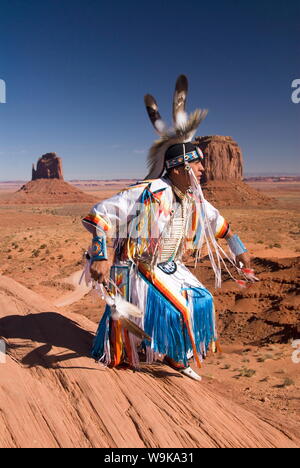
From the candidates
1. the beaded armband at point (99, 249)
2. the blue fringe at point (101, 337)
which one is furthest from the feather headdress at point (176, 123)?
the blue fringe at point (101, 337)

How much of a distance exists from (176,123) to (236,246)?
4.68 ft

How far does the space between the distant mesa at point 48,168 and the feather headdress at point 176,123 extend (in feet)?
359

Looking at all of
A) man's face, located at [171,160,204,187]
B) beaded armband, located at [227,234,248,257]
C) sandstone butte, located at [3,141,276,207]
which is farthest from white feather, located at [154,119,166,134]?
sandstone butte, located at [3,141,276,207]

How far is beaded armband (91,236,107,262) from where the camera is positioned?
2.85 meters

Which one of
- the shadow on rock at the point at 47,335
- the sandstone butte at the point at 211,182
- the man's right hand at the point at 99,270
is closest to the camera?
the man's right hand at the point at 99,270

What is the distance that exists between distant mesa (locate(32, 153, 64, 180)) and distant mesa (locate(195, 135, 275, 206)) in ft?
157

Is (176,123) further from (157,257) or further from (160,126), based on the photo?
(157,257)

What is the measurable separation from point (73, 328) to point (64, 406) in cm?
166

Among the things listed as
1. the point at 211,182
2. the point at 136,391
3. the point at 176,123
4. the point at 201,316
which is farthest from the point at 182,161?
the point at 211,182

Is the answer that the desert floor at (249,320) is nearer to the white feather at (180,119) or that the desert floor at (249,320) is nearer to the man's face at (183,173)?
the man's face at (183,173)

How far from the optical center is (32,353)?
3.38 m

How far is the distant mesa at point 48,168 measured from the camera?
108062mm

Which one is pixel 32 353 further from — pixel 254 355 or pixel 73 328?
pixel 254 355
